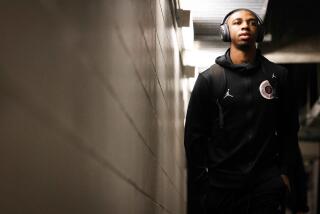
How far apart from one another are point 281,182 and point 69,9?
6.28ft

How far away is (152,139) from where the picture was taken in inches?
118

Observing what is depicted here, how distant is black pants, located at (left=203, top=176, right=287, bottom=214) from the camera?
9.30 feet

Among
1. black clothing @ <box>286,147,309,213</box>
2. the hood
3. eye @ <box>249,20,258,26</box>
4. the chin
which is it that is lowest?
black clothing @ <box>286,147,309,213</box>

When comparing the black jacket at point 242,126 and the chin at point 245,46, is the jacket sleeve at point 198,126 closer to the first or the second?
the black jacket at point 242,126

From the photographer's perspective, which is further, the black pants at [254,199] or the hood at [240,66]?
the hood at [240,66]

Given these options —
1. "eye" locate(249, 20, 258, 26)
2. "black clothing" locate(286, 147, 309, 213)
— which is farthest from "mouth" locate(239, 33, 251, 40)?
"black clothing" locate(286, 147, 309, 213)

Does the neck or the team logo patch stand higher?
the neck

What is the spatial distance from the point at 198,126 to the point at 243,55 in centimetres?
49

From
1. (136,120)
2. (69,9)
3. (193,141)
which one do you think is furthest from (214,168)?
(69,9)

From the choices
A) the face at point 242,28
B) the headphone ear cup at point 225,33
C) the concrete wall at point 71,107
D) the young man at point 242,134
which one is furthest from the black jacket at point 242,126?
Result: the concrete wall at point 71,107

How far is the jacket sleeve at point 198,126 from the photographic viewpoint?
306 centimetres

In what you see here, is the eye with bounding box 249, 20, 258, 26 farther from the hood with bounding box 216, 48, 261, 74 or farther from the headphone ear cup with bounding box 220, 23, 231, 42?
the hood with bounding box 216, 48, 261, 74

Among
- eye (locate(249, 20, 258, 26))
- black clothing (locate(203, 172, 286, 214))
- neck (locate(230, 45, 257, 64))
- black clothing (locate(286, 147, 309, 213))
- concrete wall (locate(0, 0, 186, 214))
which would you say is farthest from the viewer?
eye (locate(249, 20, 258, 26))

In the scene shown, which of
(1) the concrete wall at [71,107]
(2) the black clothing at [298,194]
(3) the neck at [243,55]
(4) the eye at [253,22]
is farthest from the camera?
(4) the eye at [253,22]
